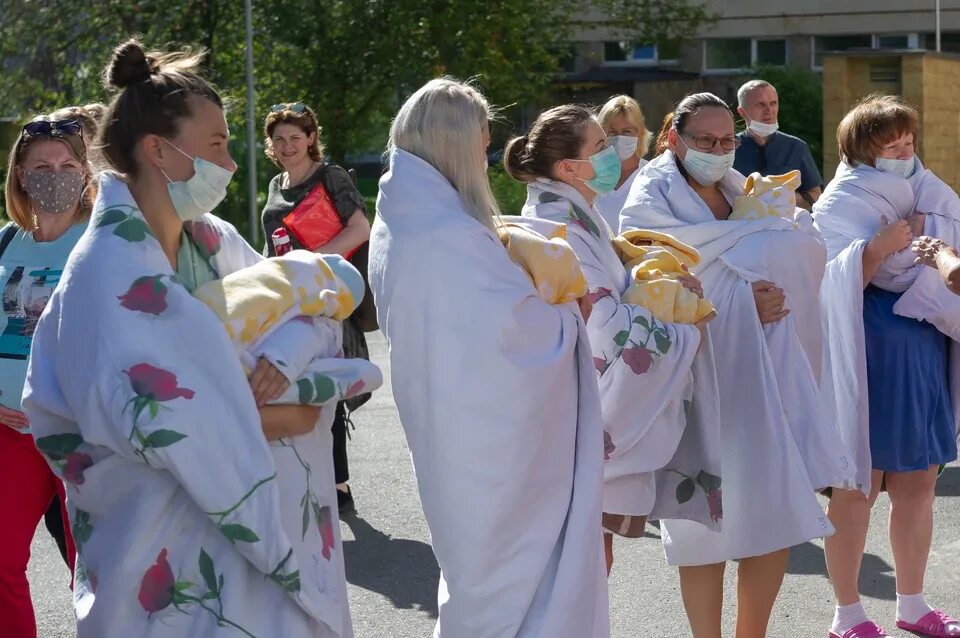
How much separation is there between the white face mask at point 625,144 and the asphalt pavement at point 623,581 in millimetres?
1954

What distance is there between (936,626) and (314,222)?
3.47 meters

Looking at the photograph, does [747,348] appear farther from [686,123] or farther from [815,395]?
[686,123]

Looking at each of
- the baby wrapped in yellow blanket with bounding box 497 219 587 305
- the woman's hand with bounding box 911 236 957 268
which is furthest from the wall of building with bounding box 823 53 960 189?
the baby wrapped in yellow blanket with bounding box 497 219 587 305

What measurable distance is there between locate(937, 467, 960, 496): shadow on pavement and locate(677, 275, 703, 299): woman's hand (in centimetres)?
352

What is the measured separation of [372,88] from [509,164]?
23.6m

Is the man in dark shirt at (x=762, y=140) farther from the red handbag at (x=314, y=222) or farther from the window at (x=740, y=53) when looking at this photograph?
the window at (x=740, y=53)

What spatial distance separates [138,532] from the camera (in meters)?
2.89

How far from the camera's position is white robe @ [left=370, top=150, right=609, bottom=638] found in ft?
12.3

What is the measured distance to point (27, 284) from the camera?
171 inches

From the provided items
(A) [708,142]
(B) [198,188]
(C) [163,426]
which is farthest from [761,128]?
(C) [163,426]

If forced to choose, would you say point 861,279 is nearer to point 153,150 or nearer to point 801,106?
point 153,150

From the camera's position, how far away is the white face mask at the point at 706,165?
480 centimetres

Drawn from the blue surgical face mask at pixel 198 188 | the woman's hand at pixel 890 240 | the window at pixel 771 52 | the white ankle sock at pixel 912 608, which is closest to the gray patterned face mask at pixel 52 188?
the blue surgical face mask at pixel 198 188

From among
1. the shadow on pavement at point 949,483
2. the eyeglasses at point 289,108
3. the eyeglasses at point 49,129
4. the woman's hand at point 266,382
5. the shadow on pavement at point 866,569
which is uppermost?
the eyeglasses at point 49,129
